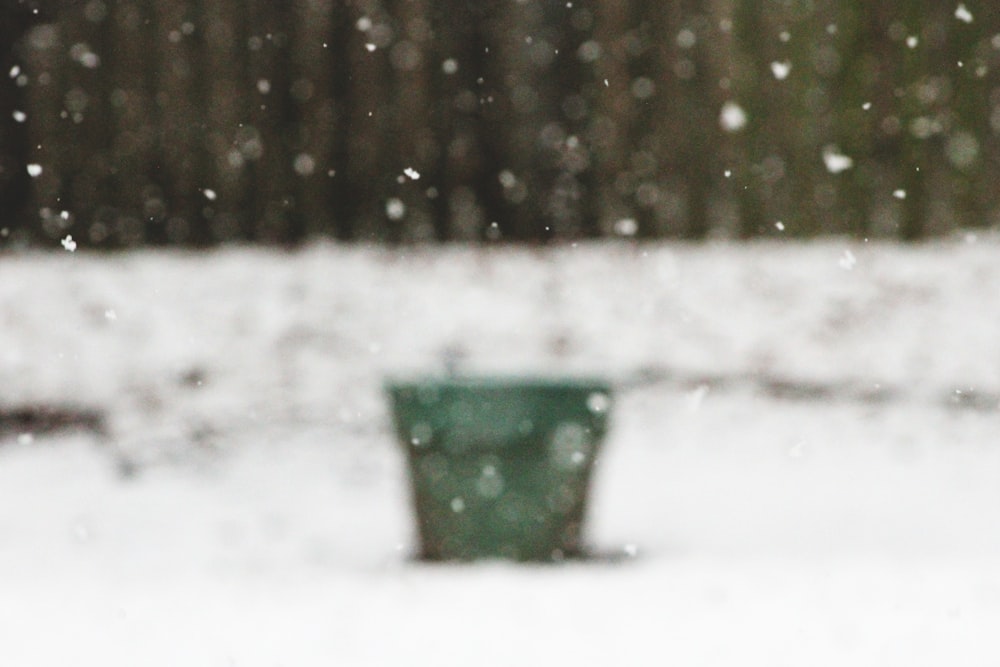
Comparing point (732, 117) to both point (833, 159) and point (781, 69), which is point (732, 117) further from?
point (833, 159)

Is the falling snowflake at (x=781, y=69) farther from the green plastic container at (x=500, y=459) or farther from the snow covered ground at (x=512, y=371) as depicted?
the green plastic container at (x=500, y=459)

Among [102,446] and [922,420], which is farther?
[922,420]

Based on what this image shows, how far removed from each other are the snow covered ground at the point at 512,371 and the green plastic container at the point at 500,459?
11 centimetres

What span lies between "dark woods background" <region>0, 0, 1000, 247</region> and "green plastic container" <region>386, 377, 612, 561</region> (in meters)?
2.76

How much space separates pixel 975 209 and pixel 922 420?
4.95 feet

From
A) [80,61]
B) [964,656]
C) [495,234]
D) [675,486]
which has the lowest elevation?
[675,486]

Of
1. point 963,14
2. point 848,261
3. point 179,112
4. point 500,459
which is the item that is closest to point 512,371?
point 500,459

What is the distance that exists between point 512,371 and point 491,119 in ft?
8.97

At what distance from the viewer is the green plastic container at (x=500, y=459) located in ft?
10.2

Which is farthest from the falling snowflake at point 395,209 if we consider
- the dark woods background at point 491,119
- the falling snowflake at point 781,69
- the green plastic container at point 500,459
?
the green plastic container at point 500,459

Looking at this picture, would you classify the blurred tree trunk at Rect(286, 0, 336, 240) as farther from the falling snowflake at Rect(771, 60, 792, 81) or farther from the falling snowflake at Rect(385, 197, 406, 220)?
the falling snowflake at Rect(771, 60, 792, 81)

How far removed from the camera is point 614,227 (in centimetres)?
581

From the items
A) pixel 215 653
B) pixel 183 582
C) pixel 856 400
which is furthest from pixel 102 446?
pixel 856 400

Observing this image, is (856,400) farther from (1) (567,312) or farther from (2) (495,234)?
(2) (495,234)
